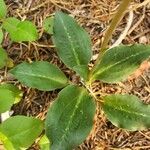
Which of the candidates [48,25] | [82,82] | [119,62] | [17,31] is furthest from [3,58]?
[119,62]

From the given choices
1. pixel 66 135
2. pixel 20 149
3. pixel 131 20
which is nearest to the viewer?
pixel 66 135

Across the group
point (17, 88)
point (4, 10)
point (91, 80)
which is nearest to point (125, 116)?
point (91, 80)

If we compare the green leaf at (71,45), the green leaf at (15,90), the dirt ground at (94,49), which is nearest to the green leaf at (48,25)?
the dirt ground at (94,49)

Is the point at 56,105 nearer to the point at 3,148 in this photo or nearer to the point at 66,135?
the point at 66,135

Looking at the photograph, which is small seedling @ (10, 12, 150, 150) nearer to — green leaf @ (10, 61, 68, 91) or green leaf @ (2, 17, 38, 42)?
green leaf @ (10, 61, 68, 91)

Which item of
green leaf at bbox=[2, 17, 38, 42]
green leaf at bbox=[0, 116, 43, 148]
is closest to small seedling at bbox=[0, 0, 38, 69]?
green leaf at bbox=[2, 17, 38, 42]

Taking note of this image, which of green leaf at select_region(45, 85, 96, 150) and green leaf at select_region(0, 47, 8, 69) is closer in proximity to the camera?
green leaf at select_region(45, 85, 96, 150)
